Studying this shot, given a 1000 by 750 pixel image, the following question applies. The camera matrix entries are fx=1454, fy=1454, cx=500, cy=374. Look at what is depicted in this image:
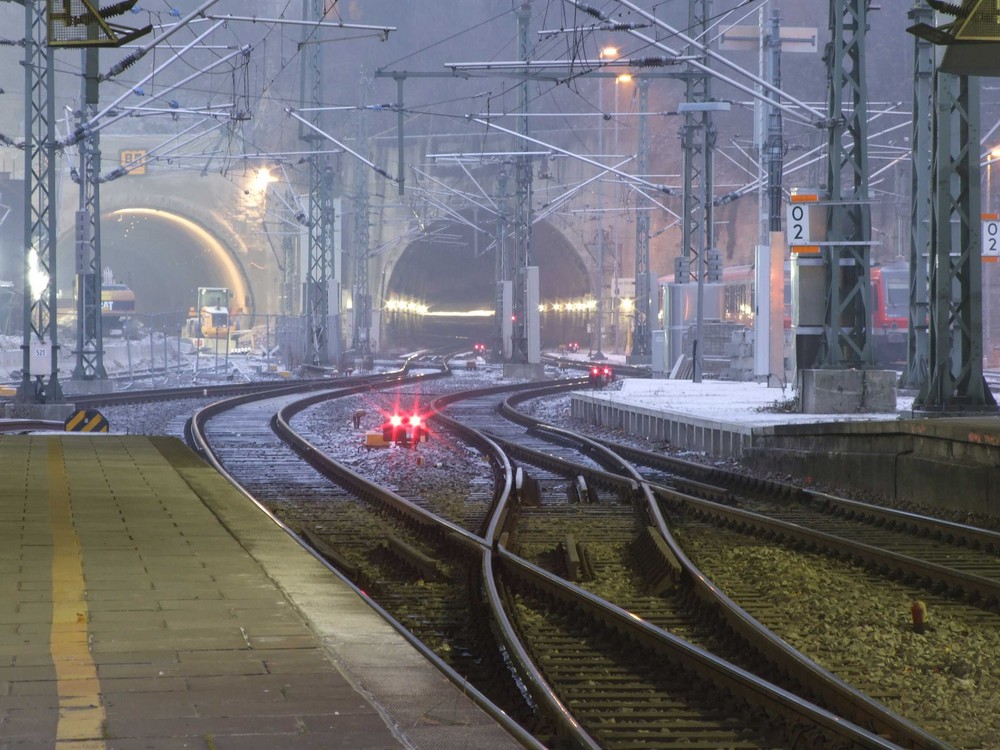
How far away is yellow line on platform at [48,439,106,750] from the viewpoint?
14.0 feet

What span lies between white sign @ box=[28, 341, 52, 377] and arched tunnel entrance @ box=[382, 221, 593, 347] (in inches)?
1544

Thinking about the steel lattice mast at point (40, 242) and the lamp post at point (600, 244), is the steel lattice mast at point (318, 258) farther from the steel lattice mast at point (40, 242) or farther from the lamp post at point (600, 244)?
the steel lattice mast at point (40, 242)

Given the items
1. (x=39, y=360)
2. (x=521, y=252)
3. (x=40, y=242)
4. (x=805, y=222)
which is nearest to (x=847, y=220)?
(x=805, y=222)

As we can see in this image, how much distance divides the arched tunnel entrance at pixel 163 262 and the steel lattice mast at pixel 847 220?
46.1m

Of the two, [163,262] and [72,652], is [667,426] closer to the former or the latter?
[72,652]

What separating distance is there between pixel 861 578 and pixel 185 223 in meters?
60.2

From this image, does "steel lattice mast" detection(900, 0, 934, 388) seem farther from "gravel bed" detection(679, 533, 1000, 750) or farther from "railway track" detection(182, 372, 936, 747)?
"gravel bed" detection(679, 533, 1000, 750)

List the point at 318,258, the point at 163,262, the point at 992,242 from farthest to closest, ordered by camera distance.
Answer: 1. the point at 163,262
2. the point at 318,258
3. the point at 992,242

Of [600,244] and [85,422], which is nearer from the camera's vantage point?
[85,422]

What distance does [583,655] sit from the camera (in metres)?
7.07

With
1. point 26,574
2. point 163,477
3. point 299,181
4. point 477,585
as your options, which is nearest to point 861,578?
point 477,585

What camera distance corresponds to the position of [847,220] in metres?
20.7

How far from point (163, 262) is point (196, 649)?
75.3 m

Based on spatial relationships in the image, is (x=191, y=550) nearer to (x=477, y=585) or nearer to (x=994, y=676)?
(x=477, y=585)
